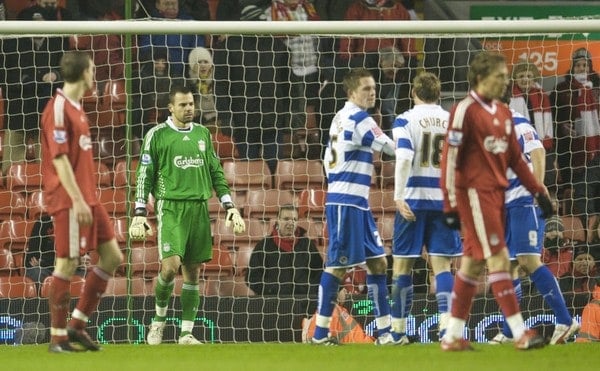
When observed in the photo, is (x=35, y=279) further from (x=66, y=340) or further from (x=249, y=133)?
(x=66, y=340)

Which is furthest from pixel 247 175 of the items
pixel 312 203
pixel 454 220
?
pixel 454 220

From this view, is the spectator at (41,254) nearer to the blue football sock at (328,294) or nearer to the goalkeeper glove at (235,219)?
the goalkeeper glove at (235,219)

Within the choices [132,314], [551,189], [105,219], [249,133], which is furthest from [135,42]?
[105,219]

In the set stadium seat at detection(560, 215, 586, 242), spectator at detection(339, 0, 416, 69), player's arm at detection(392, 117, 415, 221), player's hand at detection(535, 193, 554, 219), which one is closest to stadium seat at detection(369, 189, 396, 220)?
spectator at detection(339, 0, 416, 69)

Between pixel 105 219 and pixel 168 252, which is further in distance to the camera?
pixel 168 252

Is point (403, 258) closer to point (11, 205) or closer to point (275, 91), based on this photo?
point (275, 91)

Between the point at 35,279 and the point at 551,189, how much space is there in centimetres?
477

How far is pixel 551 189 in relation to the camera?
12539mm

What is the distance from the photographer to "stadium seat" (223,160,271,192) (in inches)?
479

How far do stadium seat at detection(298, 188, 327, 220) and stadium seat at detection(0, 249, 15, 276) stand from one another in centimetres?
257

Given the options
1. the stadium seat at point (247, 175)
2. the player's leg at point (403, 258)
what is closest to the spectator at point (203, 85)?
the stadium seat at point (247, 175)

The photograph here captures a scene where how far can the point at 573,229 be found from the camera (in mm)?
11766

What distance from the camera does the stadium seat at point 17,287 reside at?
456 inches

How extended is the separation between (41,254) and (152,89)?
1.88 meters
